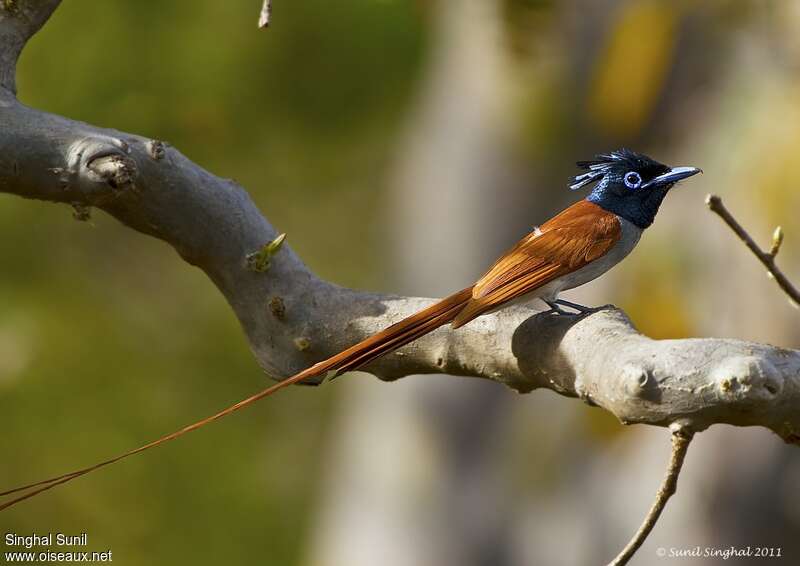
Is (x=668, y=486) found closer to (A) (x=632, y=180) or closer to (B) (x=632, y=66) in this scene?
(A) (x=632, y=180)

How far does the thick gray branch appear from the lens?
2068 mm

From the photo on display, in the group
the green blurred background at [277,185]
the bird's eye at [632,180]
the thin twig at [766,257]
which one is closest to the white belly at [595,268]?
the bird's eye at [632,180]

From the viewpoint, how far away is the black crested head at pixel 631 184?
11.1 feet

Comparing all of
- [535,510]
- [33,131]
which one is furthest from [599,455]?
[33,131]

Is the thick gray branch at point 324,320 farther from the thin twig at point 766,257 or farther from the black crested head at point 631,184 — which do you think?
the black crested head at point 631,184

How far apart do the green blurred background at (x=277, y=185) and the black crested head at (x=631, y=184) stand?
2025 millimetres

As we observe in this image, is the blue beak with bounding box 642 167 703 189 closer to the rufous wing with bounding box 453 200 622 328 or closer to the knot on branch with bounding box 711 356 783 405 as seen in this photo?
the rufous wing with bounding box 453 200 622 328

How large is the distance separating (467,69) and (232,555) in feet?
14.2

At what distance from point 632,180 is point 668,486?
58.5 inches

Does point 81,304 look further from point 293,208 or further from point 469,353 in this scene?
point 469,353

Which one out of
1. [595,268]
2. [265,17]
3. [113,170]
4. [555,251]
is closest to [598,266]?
[595,268]

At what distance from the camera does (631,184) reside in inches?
135

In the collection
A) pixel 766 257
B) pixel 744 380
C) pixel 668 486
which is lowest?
pixel 668 486

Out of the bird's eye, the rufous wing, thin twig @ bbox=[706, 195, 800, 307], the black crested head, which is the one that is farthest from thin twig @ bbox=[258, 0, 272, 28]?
the bird's eye
